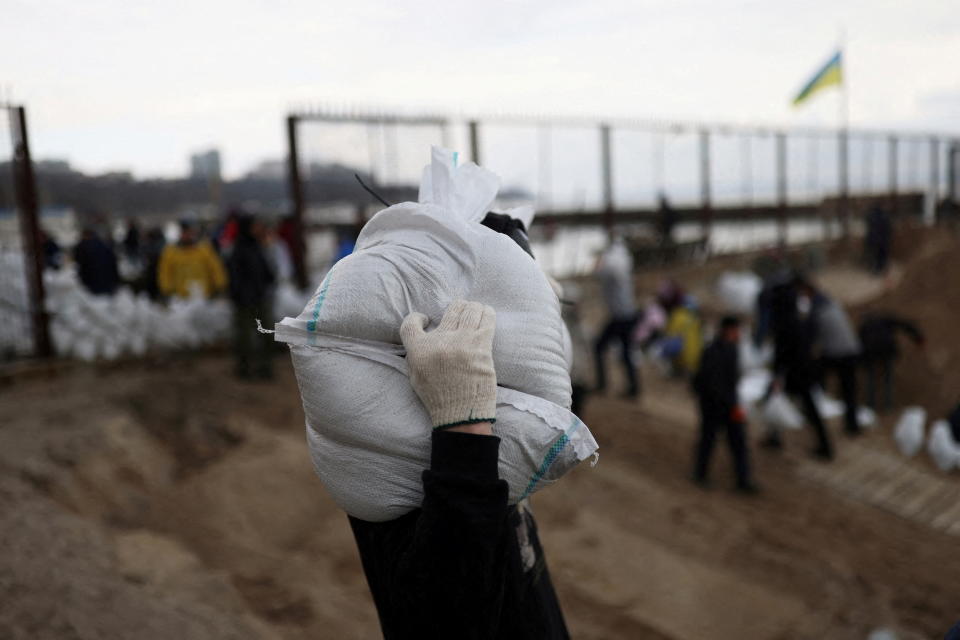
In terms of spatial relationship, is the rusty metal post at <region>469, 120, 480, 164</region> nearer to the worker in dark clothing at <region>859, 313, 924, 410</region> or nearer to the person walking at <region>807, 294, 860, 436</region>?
the person walking at <region>807, 294, 860, 436</region>

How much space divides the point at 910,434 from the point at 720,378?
7.78ft

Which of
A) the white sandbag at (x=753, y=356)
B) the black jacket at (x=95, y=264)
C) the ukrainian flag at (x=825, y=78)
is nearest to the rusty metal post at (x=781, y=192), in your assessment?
the ukrainian flag at (x=825, y=78)

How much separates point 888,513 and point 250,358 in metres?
5.74

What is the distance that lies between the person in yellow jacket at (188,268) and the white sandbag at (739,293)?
8223mm

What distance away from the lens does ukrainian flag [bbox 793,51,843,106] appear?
1619 cm

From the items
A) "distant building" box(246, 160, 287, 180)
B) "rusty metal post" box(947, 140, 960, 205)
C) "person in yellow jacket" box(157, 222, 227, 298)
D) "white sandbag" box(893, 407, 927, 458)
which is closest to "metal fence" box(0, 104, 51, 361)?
"person in yellow jacket" box(157, 222, 227, 298)

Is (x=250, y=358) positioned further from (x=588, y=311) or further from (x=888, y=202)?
(x=888, y=202)

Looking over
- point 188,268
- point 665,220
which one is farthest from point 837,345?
point 665,220

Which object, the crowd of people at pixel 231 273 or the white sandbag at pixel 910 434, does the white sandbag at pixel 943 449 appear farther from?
the crowd of people at pixel 231 273

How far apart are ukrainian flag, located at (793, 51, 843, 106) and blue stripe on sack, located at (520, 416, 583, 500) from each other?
17315mm

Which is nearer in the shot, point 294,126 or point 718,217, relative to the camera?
point 294,126

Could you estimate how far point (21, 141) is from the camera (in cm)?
678

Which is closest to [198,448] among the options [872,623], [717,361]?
[717,361]

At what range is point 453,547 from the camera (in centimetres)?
131
